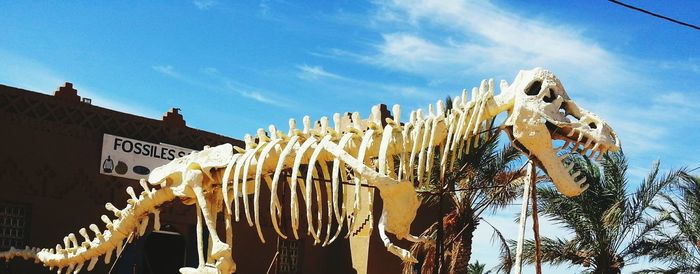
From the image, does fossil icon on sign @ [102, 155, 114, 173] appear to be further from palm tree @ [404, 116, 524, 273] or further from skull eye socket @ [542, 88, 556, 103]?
skull eye socket @ [542, 88, 556, 103]

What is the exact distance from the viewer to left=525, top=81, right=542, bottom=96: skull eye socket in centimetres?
1224

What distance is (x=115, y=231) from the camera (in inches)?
645

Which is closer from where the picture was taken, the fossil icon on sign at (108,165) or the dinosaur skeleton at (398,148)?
the dinosaur skeleton at (398,148)

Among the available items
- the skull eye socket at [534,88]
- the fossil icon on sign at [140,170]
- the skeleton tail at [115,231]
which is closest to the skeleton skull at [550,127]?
the skull eye socket at [534,88]

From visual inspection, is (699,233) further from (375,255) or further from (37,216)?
(37,216)

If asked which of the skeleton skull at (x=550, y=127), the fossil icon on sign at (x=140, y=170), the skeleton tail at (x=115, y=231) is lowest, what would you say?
the skeleton tail at (x=115, y=231)

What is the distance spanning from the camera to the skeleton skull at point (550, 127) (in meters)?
11.8

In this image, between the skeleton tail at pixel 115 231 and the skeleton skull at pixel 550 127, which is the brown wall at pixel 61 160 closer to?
the skeleton tail at pixel 115 231

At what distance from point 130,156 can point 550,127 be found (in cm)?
1134

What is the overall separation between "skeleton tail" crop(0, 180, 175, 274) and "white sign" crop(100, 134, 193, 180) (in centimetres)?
363

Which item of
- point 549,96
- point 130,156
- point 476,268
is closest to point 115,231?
point 130,156

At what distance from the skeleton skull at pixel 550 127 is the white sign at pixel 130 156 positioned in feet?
35.5

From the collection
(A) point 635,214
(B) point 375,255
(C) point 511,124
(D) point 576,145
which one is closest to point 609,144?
(D) point 576,145

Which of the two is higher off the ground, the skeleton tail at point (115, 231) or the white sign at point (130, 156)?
the white sign at point (130, 156)
